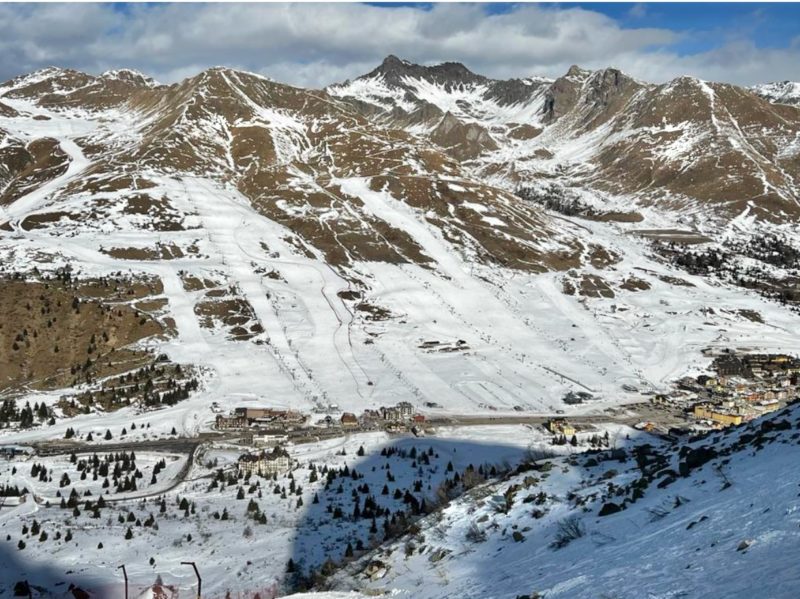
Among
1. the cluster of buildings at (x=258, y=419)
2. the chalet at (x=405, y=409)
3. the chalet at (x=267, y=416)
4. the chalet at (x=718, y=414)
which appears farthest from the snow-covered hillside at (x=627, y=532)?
the chalet at (x=718, y=414)

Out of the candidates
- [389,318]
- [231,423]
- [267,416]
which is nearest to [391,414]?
[267,416]

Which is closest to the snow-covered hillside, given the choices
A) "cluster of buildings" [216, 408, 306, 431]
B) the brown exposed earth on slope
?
"cluster of buildings" [216, 408, 306, 431]

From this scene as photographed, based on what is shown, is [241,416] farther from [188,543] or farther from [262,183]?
[262,183]

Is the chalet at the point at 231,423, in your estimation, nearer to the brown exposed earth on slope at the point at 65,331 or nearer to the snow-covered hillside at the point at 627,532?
the brown exposed earth on slope at the point at 65,331

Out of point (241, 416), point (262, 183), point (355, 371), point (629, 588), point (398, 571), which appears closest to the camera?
point (629, 588)

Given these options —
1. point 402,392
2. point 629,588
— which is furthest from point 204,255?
point 629,588

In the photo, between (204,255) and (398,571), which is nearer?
(398,571)
